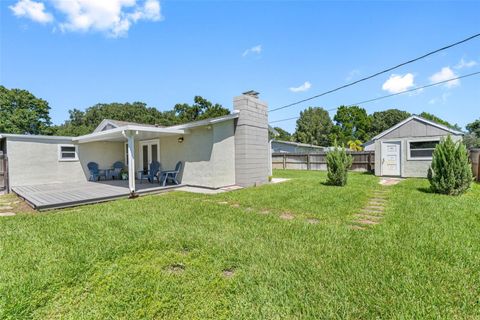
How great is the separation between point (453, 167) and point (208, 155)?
7844 mm

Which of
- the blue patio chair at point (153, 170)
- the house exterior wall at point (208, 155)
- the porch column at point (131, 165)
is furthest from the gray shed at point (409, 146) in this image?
the porch column at point (131, 165)

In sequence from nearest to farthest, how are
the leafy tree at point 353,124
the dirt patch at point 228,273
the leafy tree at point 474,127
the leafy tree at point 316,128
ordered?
1. the dirt patch at point 228,273
2. the leafy tree at point 353,124
3. the leafy tree at point 316,128
4. the leafy tree at point 474,127

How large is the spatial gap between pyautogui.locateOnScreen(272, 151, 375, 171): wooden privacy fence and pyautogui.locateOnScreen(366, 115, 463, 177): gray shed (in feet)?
9.27

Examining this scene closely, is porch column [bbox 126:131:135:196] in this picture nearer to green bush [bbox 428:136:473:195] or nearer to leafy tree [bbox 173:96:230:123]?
green bush [bbox 428:136:473:195]

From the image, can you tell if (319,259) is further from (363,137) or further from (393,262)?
(363,137)

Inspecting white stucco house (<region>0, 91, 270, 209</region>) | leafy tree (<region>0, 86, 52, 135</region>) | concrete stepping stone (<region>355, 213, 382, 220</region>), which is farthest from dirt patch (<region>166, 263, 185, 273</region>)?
leafy tree (<region>0, 86, 52, 135</region>)

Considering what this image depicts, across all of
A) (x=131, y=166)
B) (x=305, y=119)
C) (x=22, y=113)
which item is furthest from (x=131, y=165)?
(x=305, y=119)

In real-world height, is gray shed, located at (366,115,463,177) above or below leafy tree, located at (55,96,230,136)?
below

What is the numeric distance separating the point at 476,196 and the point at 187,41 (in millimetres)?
12534

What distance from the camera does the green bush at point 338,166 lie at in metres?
9.91

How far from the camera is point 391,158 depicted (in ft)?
44.2

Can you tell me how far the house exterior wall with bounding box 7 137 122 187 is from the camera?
1043 centimetres

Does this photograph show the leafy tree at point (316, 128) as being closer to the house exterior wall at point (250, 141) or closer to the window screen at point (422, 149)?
the window screen at point (422, 149)

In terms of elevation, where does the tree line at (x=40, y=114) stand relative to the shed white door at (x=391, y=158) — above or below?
above
